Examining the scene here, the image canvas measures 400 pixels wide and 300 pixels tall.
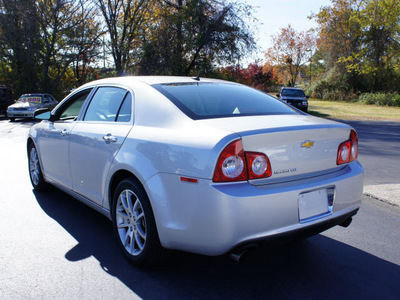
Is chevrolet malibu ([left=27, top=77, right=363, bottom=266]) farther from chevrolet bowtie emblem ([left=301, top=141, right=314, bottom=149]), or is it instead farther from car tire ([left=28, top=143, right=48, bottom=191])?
car tire ([left=28, top=143, right=48, bottom=191])

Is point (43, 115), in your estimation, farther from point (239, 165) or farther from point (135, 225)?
point (239, 165)

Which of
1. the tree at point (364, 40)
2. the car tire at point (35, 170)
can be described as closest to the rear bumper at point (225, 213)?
the car tire at point (35, 170)

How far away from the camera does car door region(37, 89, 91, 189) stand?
423 centimetres

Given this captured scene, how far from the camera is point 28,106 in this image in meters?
19.6

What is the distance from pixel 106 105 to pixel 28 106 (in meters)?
17.9

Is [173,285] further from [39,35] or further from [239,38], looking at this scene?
[39,35]

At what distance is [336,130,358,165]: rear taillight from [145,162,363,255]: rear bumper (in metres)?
0.35

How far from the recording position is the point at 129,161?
3025 millimetres

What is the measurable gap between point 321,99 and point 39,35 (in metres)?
30.1

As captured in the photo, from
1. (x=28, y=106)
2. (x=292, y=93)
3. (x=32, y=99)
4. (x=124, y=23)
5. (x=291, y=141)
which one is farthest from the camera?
(x=124, y=23)

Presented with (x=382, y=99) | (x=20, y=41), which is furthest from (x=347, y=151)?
(x=382, y=99)

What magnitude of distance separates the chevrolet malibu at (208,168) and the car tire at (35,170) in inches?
64.6

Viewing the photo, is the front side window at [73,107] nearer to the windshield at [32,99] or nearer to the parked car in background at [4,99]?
the windshield at [32,99]

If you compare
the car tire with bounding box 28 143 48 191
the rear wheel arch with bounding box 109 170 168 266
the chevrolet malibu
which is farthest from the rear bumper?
the car tire with bounding box 28 143 48 191
